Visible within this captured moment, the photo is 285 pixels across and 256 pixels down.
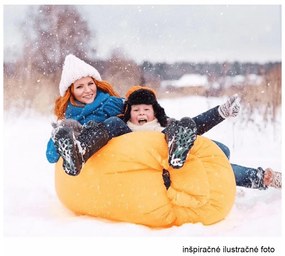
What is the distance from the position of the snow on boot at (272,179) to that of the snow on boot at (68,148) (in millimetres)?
922

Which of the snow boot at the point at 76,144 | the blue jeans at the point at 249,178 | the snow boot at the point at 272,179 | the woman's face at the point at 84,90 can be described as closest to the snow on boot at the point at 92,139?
the snow boot at the point at 76,144

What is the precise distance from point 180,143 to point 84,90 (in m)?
0.73

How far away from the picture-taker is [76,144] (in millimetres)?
1900

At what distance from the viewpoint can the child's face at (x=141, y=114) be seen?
7.54ft

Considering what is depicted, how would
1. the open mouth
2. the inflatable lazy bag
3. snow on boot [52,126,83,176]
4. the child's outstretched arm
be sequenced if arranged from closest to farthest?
snow on boot [52,126,83,176] < the inflatable lazy bag < the open mouth < the child's outstretched arm

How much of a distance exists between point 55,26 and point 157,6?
592 mm

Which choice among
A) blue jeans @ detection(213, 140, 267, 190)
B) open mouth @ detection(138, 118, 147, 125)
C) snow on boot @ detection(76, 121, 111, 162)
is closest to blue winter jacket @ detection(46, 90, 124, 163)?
open mouth @ detection(138, 118, 147, 125)

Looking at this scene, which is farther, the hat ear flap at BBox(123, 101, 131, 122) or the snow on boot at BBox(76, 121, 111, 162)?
the hat ear flap at BBox(123, 101, 131, 122)

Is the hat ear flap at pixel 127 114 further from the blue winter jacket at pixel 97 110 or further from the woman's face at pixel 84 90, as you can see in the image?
the woman's face at pixel 84 90

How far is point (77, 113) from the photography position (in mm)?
2406

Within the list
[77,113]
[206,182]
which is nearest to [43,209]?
[77,113]

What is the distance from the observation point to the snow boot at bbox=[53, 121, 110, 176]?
6.11ft

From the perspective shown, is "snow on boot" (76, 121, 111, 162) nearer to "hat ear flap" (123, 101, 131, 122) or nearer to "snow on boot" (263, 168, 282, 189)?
"hat ear flap" (123, 101, 131, 122)

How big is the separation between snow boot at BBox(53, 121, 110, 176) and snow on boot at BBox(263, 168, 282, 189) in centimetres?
80
